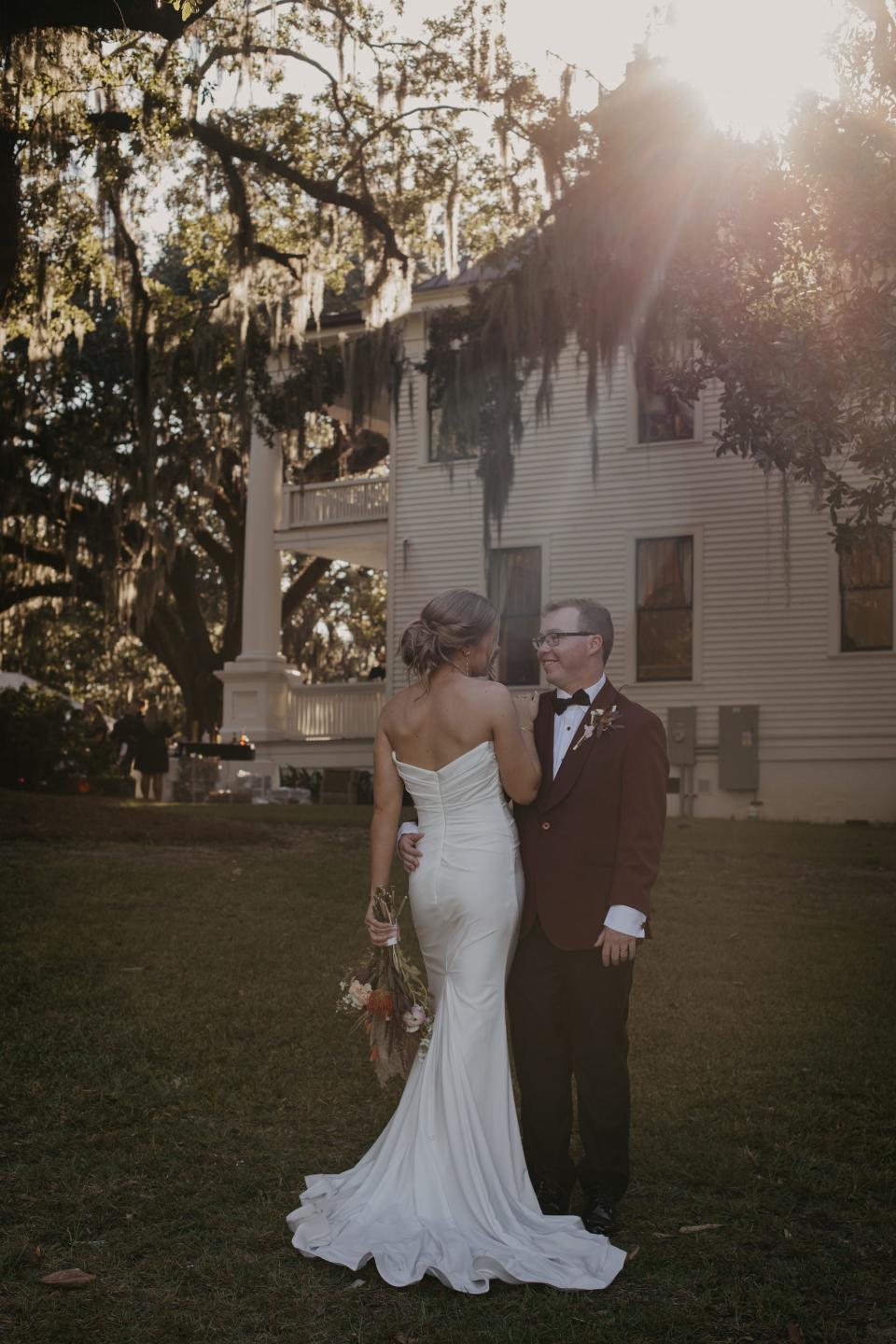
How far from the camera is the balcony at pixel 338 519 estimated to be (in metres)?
23.8

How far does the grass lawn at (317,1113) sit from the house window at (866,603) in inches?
334

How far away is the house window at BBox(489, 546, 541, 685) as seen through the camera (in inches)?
877

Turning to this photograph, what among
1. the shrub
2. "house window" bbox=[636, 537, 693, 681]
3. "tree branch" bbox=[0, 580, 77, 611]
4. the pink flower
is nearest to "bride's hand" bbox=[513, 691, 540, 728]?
the pink flower

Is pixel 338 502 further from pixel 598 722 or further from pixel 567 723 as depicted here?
pixel 598 722

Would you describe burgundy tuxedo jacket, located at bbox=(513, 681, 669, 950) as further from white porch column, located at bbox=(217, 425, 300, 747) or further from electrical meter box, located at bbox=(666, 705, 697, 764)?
white porch column, located at bbox=(217, 425, 300, 747)

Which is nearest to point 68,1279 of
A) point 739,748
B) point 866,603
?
point 739,748

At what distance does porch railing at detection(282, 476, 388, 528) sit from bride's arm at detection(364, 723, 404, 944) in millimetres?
19069

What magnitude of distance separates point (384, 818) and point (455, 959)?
54 centimetres

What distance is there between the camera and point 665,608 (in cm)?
2136

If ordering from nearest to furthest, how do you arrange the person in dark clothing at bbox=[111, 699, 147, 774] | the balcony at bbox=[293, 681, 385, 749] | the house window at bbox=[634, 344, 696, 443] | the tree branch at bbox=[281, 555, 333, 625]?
1. the house window at bbox=[634, 344, 696, 443]
2. the person in dark clothing at bbox=[111, 699, 147, 774]
3. the balcony at bbox=[293, 681, 385, 749]
4. the tree branch at bbox=[281, 555, 333, 625]

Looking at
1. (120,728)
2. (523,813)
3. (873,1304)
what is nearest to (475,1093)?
(523,813)

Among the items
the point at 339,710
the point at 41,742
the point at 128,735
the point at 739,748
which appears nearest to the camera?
the point at 739,748

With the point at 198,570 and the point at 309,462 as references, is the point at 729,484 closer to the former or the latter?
the point at 309,462

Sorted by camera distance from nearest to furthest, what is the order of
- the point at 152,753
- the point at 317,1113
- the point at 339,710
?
1. the point at 317,1113
2. the point at 152,753
3. the point at 339,710
